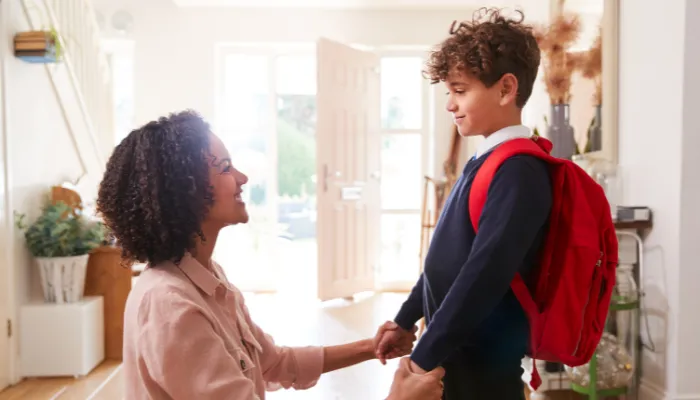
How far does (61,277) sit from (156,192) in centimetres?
247

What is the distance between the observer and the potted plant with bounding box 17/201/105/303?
314 cm

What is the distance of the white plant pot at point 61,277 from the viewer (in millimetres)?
3141

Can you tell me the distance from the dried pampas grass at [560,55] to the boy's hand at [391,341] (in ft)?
6.73

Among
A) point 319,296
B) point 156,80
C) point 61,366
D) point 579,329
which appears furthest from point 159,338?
point 156,80

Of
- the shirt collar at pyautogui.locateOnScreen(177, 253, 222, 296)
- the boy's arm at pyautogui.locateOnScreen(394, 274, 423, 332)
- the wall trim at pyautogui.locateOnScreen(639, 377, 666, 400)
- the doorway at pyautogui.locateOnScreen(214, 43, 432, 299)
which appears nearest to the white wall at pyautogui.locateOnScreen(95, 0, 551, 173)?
the doorway at pyautogui.locateOnScreen(214, 43, 432, 299)

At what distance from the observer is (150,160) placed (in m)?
1.05

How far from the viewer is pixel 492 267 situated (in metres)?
1.03

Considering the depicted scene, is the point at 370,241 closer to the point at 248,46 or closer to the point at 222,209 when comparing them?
the point at 248,46

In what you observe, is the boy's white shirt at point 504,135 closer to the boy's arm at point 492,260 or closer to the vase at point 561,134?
the boy's arm at point 492,260

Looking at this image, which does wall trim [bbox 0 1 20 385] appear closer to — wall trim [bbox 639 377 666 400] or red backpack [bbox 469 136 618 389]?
red backpack [bbox 469 136 618 389]

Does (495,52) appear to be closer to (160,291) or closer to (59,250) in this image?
(160,291)

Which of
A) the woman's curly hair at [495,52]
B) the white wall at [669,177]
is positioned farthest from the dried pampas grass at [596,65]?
the woman's curly hair at [495,52]

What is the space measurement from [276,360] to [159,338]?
0.47 meters

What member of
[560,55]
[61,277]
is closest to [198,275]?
[61,277]
